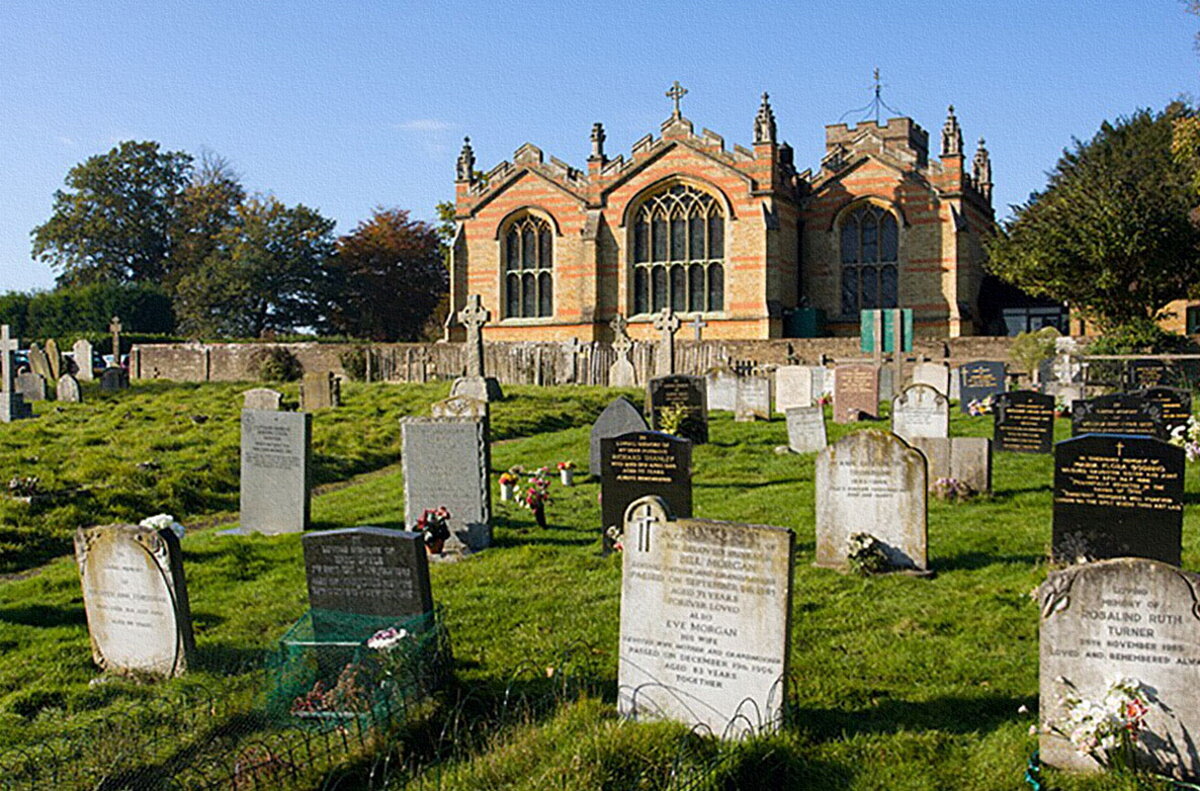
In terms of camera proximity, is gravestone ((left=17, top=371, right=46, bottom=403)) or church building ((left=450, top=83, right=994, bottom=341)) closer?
gravestone ((left=17, top=371, right=46, bottom=403))

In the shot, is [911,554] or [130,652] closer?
[130,652]

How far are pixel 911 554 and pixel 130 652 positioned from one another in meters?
6.11

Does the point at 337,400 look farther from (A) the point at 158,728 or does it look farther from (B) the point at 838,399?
(A) the point at 158,728

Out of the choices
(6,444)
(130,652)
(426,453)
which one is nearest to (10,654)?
(130,652)

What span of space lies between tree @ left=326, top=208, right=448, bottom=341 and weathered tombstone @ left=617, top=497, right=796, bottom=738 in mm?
52095

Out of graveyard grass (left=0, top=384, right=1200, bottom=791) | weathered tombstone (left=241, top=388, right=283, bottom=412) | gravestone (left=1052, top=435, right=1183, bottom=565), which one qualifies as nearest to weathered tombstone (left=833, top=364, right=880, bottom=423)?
graveyard grass (left=0, top=384, right=1200, bottom=791)

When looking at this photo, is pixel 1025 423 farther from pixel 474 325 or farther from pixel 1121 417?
pixel 474 325

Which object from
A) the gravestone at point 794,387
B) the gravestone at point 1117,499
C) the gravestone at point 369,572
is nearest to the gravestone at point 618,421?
the gravestone at point 1117,499

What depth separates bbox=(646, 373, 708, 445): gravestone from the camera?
55.4ft

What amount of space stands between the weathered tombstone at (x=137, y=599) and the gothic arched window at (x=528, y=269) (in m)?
32.1

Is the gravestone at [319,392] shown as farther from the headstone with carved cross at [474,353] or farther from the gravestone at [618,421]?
the gravestone at [618,421]

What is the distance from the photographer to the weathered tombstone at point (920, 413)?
46.8ft

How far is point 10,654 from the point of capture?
25.7 feet

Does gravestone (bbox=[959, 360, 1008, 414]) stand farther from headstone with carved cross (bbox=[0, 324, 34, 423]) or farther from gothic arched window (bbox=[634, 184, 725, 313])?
headstone with carved cross (bbox=[0, 324, 34, 423])
